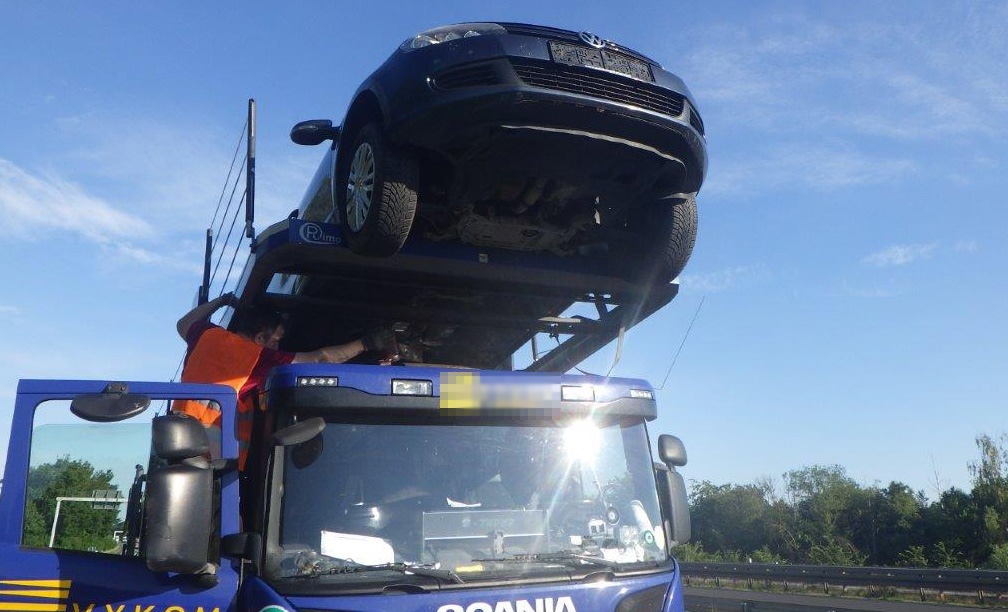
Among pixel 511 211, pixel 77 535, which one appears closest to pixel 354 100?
pixel 511 211

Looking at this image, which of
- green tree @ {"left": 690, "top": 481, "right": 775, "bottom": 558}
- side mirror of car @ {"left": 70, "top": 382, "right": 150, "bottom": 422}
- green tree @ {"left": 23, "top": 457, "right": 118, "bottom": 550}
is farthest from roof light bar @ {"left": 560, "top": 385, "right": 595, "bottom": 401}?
green tree @ {"left": 690, "top": 481, "right": 775, "bottom": 558}

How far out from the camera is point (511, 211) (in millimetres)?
4691

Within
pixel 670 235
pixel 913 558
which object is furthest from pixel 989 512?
pixel 670 235

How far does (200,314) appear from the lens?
515 centimetres

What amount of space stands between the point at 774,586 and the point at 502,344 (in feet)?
65.2

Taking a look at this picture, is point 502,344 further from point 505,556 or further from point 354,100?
point 505,556

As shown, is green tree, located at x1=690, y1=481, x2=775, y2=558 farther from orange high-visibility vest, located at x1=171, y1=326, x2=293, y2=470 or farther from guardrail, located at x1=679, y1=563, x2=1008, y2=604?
orange high-visibility vest, located at x1=171, y1=326, x2=293, y2=470

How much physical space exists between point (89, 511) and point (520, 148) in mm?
2486

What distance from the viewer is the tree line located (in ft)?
110

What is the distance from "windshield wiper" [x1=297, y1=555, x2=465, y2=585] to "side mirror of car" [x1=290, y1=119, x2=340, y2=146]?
2643 mm

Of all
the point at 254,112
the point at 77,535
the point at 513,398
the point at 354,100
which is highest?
the point at 254,112

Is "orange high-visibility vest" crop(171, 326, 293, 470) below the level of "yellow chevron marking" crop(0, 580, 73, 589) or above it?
above

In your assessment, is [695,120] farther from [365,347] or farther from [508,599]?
[508,599]

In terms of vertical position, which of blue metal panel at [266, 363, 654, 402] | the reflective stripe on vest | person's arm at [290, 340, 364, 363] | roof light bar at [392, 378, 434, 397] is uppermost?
person's arm at [290, 340, 364, 363]
